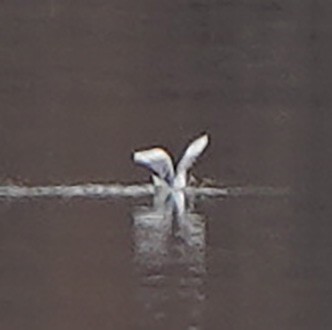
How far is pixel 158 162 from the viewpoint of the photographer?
24.9 inches

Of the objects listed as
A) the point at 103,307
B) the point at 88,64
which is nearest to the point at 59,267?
the point at 103,307

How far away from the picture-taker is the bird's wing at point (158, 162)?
2.07ft

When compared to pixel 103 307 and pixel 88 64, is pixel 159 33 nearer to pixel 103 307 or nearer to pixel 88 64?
pixel 88 64

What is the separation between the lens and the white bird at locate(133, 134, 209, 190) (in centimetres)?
63

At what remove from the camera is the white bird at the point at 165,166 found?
632mm

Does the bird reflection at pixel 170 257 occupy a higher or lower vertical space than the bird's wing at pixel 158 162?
lower

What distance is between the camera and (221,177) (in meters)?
0.64

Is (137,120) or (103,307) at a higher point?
(137,120)

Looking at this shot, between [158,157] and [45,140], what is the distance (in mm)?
78

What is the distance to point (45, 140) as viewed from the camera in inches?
24.9

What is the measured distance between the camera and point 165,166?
0.63 metres

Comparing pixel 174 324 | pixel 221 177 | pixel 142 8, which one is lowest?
pixel 174 324

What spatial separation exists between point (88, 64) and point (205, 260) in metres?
0.16

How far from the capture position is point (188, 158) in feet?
2.10
